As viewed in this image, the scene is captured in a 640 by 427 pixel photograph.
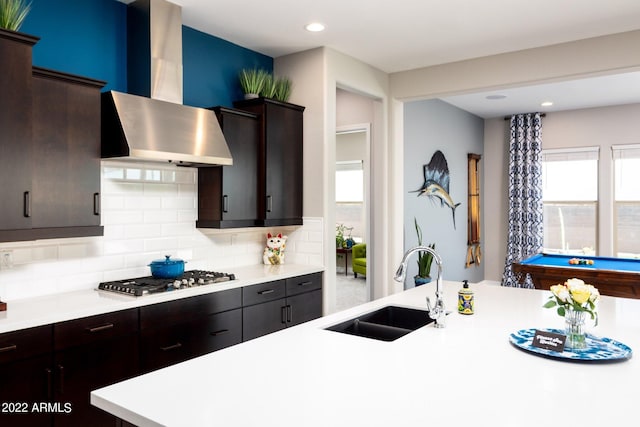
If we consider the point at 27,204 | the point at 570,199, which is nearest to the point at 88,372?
the point at 27,204

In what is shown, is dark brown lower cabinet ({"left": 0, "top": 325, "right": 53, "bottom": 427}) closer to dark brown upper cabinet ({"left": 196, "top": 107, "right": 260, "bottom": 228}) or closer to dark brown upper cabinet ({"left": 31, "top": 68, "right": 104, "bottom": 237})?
dark brown upper cabinet ({"left": 31, "top": 68, "right": 104, "bottom": 237})

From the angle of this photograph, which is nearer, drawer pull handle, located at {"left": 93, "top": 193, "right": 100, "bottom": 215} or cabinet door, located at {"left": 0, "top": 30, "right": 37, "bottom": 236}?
cabinet door, located at {"left": 0, "top": 30, "right": 37, "bottom": 236}

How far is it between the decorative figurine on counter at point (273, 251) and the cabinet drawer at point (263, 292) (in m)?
0.51

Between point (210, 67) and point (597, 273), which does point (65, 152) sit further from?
point (597, 273)

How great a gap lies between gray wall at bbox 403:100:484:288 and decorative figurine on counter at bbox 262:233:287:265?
210 cm

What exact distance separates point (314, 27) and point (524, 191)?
5162mm

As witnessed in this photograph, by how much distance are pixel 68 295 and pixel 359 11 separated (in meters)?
2.60

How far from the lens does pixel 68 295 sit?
277cm

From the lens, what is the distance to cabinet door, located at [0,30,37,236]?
2309mm

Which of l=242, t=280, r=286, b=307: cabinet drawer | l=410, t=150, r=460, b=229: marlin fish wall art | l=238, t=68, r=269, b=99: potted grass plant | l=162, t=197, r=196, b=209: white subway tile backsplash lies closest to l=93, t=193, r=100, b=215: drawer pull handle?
l=162, t=197, r=196, b=209: white subway tile backsplash

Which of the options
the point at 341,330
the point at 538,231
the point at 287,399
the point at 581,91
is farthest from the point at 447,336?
the point at 538,231

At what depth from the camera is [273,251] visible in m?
4.12

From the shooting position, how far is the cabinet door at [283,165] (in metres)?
3.88

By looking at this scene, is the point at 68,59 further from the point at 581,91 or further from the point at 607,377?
the point at 581,91
